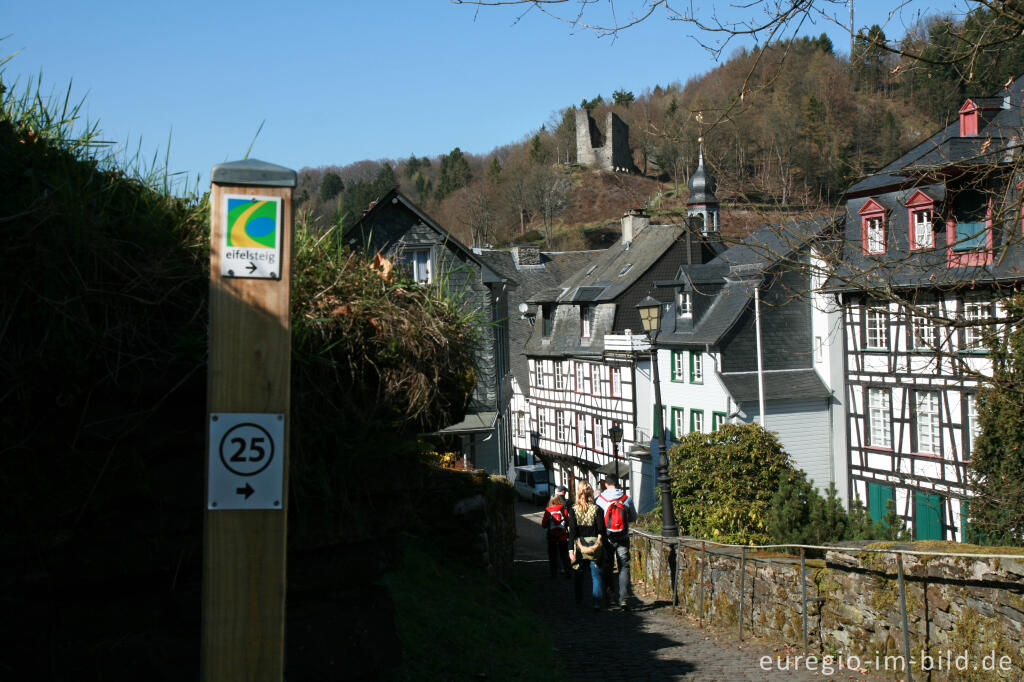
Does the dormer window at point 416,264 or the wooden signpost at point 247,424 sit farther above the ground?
the dormer window at point 416,264

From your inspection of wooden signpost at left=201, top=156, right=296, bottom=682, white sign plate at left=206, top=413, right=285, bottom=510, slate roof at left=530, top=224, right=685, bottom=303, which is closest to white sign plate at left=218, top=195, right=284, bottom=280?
wooden signpost at left=201, top=156, right=296, bottom=682

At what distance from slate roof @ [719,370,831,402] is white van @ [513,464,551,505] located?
1251 cm

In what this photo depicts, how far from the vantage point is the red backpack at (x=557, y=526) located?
45.8 feet

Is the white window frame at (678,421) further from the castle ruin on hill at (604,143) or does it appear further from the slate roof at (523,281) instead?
the castle ruin on hill at (604,143)

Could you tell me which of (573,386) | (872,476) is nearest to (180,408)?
(872,476)

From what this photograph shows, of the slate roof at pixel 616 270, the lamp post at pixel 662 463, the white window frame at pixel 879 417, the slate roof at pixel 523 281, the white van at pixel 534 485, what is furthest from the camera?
the slate roof at pixel 523 281

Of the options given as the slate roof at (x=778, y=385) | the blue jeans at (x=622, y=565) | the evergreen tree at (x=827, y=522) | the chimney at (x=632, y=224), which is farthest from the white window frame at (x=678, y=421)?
the blue jeans at (x=622, y=565)

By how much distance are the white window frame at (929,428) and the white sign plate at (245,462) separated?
2319 cm

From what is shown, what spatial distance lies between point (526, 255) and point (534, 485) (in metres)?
19.8

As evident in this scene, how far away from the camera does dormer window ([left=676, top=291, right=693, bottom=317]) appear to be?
31.1m

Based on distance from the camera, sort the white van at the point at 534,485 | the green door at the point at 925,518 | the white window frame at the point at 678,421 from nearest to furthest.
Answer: the green door at the point at 925,518 → the white window frame at the point at 678,421 → the white van at the point at 534,485

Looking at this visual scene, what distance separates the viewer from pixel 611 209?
106m

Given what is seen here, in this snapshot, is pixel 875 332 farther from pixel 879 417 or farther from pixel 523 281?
pixel 523 281

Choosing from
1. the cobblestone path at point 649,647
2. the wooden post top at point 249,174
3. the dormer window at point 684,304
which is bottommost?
the cobblestone path at point 649,647
